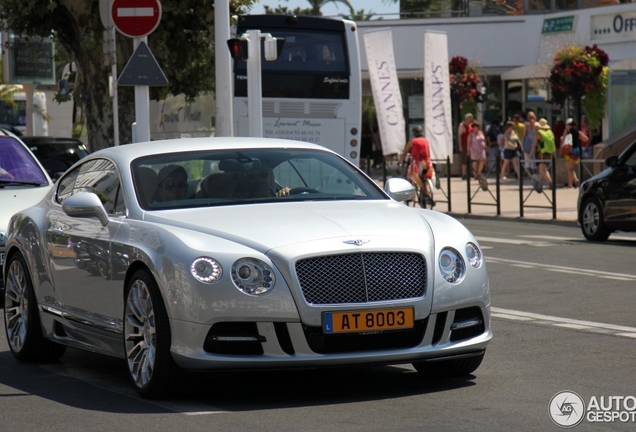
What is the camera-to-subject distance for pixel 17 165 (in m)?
13.4

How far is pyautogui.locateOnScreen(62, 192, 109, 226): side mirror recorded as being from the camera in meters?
8.02

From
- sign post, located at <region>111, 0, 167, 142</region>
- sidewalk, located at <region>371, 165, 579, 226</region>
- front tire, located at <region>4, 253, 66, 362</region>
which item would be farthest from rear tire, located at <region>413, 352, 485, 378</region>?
sidewalk, located at <region>371, 165, 579, 226</region>

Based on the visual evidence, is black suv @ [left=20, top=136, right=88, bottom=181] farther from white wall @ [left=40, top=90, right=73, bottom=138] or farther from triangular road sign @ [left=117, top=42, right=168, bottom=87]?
Answer: white wall @ [left=40, top=90, right=73, bottom=138]

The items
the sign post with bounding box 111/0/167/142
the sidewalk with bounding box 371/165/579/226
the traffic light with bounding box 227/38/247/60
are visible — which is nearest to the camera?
the sign post with bounding box 111/0/167/142

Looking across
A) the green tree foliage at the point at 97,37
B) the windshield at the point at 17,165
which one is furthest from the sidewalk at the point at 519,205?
the windshield at the point at 17,165

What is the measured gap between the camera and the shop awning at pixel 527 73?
4228cm

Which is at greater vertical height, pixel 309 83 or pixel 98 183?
pixel 309 83

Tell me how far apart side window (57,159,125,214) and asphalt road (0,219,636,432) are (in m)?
1.08

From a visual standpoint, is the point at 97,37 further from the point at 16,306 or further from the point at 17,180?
the point at 16,306

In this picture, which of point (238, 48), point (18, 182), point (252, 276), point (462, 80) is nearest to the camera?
point (252, 276)

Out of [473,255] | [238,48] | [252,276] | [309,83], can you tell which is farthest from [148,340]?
[309,83]

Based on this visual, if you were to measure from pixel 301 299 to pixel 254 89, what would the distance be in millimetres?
13748

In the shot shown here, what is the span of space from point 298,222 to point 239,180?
3.02ft

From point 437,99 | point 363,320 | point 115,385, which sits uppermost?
point 437,99
